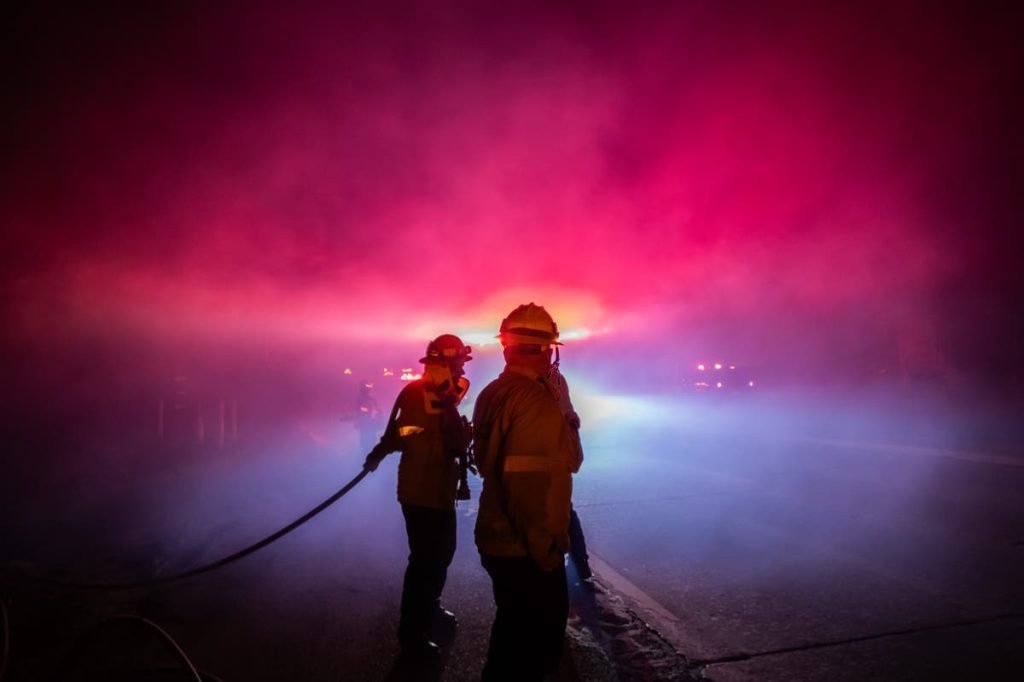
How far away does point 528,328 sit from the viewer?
8.16 feet

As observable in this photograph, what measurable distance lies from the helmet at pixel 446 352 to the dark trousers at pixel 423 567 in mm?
877

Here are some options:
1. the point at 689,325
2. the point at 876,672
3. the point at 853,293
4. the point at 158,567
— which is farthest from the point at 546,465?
the point at 689,325

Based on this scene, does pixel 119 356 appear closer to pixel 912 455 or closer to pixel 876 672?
pixel 876 672

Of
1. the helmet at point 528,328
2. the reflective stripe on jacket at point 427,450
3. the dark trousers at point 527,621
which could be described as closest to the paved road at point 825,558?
the dark trousers at point 527,621

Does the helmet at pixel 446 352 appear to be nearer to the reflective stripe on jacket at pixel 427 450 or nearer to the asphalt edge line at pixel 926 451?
the reflective stripe on jacket at pixel 427 450

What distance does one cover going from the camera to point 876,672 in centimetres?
299

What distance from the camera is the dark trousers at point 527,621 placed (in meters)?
2.18

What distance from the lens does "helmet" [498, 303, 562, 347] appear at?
8.05ft

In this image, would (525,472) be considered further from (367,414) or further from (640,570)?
(367,414)

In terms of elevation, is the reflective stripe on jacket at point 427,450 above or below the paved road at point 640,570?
above

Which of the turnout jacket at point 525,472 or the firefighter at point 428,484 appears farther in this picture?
the firefighter at point 428,484

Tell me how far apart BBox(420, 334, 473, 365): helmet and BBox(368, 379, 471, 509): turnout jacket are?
0.15 meters

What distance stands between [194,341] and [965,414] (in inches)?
734

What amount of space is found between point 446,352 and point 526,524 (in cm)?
162
